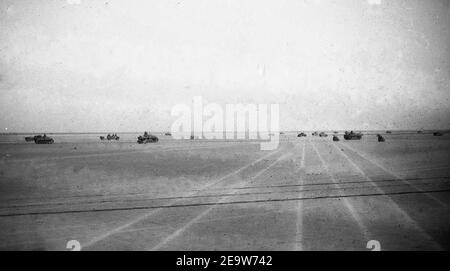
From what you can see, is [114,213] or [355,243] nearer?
[355,243]

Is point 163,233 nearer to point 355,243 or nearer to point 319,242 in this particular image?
point 319,242

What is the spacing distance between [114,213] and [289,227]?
5.60m

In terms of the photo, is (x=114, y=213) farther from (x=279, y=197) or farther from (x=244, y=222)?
(x=279, y=197)

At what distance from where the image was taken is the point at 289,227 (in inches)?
332

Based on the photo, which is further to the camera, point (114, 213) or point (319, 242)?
point (114, 213)

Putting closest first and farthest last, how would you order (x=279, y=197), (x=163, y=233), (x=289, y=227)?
(x=163, y=233) < (x=289, y=227) < (x=279, y=197)
